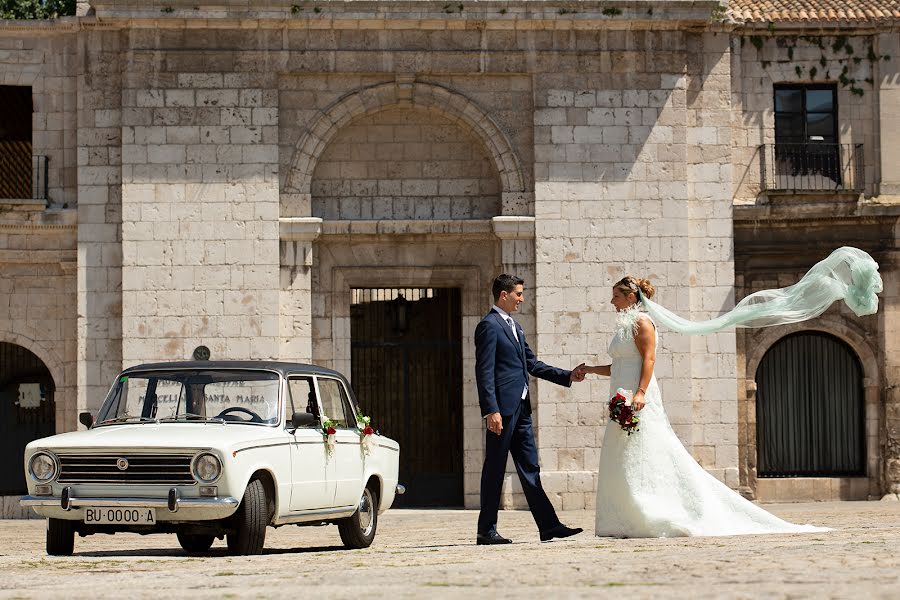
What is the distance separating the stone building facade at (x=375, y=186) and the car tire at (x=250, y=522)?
400 inches

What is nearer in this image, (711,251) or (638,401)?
(638,401)

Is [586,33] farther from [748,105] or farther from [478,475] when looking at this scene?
[478,475]

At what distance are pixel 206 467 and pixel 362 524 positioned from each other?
2.89 meters

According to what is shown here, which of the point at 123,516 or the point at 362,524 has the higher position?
the point at 123,516

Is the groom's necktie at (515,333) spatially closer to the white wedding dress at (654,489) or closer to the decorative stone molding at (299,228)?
the white wedding dress at (654,489)

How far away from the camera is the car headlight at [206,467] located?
12312mm

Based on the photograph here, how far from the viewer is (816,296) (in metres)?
14.5

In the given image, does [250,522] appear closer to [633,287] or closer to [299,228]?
[633,287]

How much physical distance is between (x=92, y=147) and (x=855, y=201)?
38.9 feet

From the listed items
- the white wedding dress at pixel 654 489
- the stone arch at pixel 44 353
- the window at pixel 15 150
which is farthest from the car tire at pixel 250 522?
the window at pixel 15 150

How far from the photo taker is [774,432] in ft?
82.7

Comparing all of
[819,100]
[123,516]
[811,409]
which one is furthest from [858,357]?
[123,516]

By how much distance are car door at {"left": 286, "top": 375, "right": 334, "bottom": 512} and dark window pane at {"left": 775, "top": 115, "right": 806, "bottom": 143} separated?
1306 centimetres

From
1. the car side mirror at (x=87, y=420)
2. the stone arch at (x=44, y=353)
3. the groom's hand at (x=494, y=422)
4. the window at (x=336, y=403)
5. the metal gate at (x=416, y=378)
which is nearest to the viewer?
the groom's hand at (x=494, y=422)
